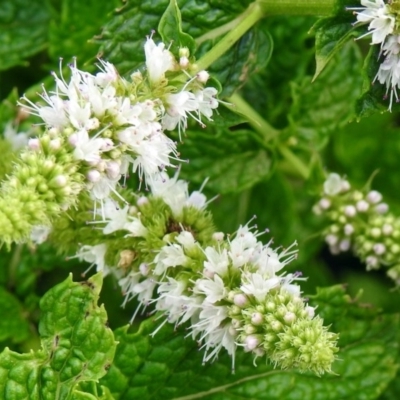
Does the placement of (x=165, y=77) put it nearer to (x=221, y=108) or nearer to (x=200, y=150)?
(x=221, y=108)

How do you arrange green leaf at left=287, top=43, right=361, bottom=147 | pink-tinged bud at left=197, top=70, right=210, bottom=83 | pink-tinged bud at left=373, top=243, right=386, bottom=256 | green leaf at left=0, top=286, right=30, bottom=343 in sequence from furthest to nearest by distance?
green leaf at left=287, top=43, right=361, bottom=147
green leaf at left=0, top=286, right=30, bottom=343
pink-tinged bud at left=373, top=243, right=386, bottom=256
pink-tinged bud at left=197, top=70, right=210, bottom=83

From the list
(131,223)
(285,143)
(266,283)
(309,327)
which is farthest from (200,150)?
(309,327)

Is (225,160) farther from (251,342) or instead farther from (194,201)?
(251,342)

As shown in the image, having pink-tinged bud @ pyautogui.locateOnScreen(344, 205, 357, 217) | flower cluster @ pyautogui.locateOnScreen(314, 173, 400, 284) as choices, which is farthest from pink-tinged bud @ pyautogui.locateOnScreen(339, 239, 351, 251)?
pink-tinged bud @ pyautogui.locateOnScreen(344, 205, 357, 217)

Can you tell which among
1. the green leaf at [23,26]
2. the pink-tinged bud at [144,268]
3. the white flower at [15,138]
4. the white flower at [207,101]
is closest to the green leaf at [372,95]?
the white flower at [207,101]

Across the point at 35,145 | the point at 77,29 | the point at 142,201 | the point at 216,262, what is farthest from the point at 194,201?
the point at 77,29

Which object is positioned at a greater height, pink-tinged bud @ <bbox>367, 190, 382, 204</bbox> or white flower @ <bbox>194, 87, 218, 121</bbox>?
white flower @ <bbox>194, 87, 218, 121</bbox>

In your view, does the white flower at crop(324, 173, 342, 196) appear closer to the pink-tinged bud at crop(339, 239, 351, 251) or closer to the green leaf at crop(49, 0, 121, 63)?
the pink-tinged bud at crop(339, 239, 351, 251)
